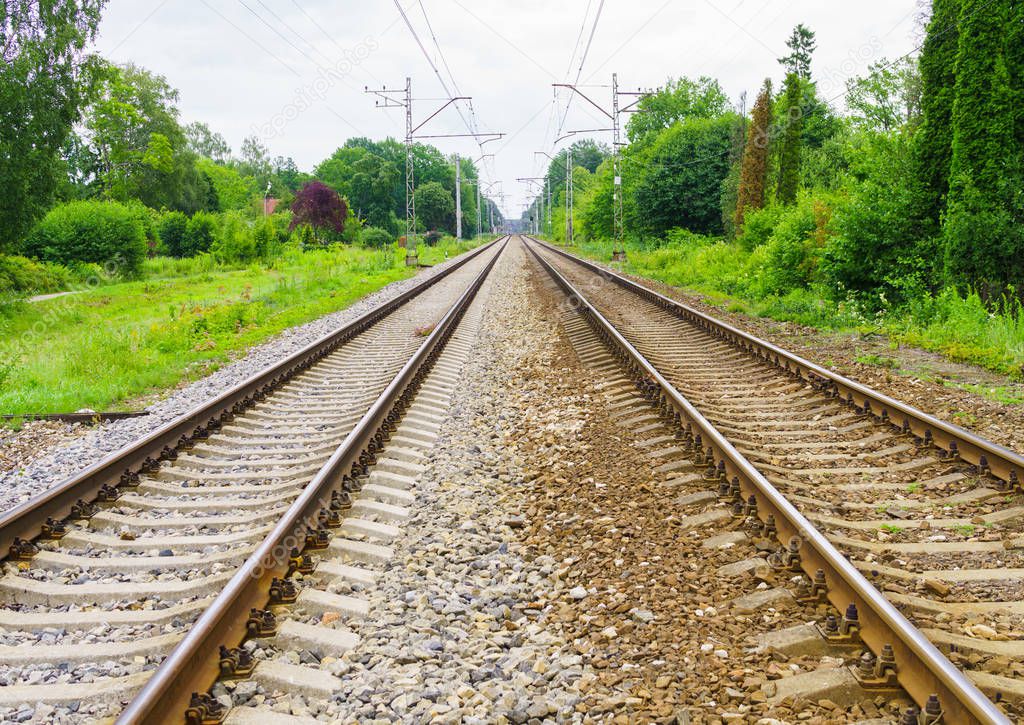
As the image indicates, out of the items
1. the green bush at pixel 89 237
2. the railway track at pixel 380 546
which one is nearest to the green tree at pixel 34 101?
the green bush at pixel 89 237

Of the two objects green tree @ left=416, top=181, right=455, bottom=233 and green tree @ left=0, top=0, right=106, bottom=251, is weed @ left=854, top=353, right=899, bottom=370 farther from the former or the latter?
green tree @ left=416, top=181, right=455, bottom=233

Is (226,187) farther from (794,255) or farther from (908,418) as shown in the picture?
(908,418)

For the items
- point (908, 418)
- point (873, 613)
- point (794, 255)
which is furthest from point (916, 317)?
point (873, 613)

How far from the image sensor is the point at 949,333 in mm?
10781

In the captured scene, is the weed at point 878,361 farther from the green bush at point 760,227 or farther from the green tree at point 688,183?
the green tree at point 688,183

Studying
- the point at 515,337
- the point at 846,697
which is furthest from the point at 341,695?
the point at 515,337

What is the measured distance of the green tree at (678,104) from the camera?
219 ft

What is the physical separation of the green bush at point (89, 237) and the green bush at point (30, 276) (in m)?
1.50

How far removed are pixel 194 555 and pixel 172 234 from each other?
4630 centimetres

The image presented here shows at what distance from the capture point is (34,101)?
2234 cm

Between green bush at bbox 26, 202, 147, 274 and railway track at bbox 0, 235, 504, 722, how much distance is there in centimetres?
2887

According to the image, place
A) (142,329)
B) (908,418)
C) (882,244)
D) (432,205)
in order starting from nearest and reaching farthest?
(908,418)
(882,244)
(142,329)
(432,205)

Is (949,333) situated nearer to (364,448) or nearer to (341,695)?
(364,448)

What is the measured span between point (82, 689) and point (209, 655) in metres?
0.54
